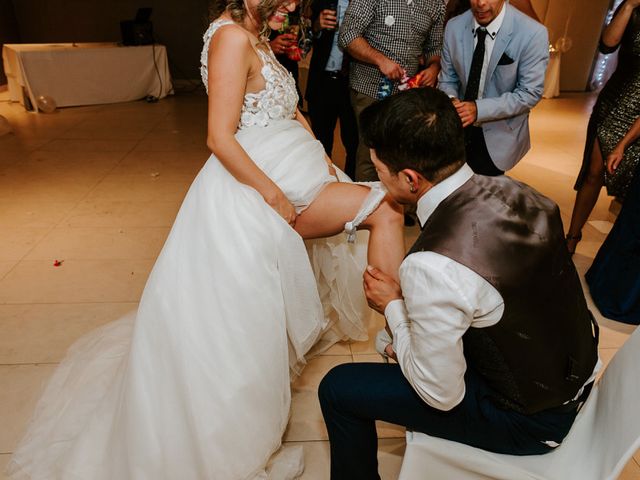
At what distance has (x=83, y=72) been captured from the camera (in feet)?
20.9

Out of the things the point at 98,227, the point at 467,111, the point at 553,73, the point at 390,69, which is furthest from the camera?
the point at 553,73

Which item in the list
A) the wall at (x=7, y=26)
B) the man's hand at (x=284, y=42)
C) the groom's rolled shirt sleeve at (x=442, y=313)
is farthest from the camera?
the wall at (x=7, y=26)

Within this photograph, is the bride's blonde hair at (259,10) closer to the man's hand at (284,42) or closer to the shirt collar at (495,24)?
the man's hand at (284,42)

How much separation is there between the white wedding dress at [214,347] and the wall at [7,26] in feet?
24.9

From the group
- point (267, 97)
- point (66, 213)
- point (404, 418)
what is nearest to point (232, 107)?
point (267, 97)

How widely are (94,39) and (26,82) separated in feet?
7.99

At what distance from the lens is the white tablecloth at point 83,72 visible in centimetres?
604

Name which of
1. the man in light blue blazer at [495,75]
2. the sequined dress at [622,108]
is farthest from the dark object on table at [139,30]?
the sequined dress at [622,108]

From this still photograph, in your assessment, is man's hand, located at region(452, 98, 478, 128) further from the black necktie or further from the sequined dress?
the sequined dress

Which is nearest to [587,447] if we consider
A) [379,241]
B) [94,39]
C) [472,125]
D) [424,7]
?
[379,241]

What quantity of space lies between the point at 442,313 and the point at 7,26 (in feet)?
29.8

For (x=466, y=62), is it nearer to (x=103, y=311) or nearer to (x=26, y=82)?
(x=103, y=311)

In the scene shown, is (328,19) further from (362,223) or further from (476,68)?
(362,223)

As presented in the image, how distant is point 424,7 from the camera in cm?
253
